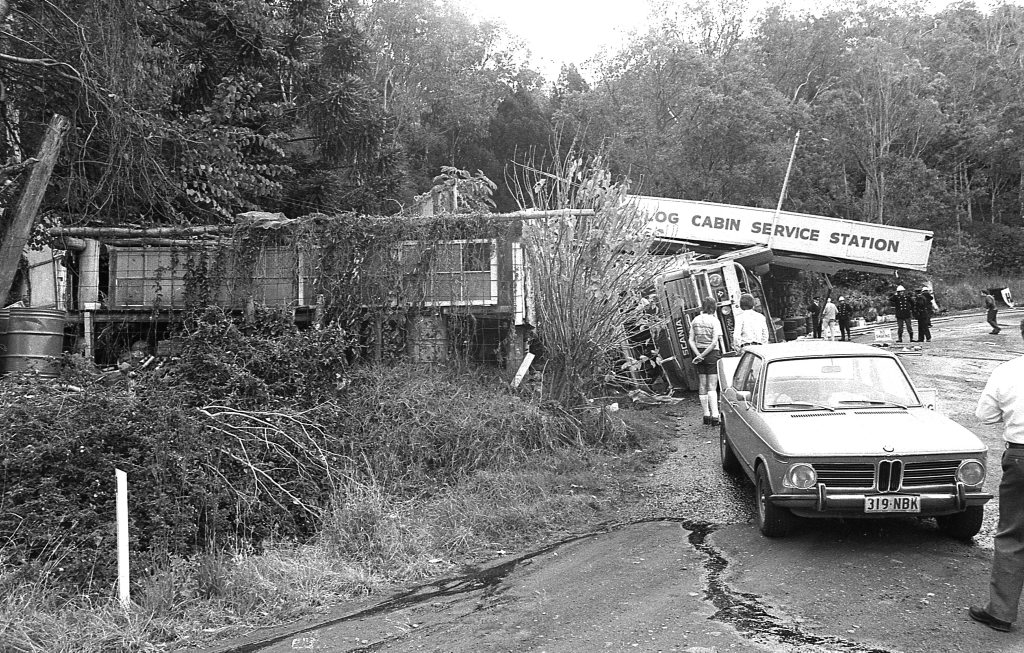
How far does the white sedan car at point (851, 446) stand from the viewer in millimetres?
5516

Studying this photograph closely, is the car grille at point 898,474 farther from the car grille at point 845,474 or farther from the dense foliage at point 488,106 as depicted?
the dense foliage at point 488,106

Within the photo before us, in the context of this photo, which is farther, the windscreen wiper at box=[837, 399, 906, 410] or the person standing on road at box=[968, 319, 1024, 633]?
the windscreen wiper at box=[837, 399, 906, 410]

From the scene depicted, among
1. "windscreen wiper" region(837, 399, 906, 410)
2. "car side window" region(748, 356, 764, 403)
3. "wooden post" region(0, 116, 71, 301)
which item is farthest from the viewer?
"wooden post" region(0, 116, 71, 301)

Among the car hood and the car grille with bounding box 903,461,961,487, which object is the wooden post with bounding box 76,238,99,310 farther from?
the car grille with bounding box 903,461,961,487

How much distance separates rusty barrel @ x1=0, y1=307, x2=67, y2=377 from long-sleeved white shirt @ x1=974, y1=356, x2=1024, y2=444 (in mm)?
10312

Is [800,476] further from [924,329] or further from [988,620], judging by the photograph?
[924,329]

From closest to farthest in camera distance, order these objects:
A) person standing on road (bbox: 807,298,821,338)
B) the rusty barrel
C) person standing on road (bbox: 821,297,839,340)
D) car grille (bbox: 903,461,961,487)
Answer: car grille (bbox: 903,461,961,487)
the rusty barrel
person standing on road (bbox: 821,297,839,340)
person standing on road (bbox: 807,298,821,338)

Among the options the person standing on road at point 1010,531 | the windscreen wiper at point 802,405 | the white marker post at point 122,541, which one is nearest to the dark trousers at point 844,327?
the windscreen wiper at point 802,405

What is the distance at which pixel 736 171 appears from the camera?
30.3 metres

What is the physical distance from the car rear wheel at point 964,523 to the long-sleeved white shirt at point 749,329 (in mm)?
4863

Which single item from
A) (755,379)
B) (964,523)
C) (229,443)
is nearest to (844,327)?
(755,379)

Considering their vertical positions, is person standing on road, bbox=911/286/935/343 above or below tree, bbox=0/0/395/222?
below

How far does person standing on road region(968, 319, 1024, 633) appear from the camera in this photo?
4363 mm

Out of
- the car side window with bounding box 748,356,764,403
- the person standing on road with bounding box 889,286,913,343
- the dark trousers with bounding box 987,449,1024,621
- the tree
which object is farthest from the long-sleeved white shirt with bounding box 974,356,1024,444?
the person standing on road with bounding box 889,286,913,343
